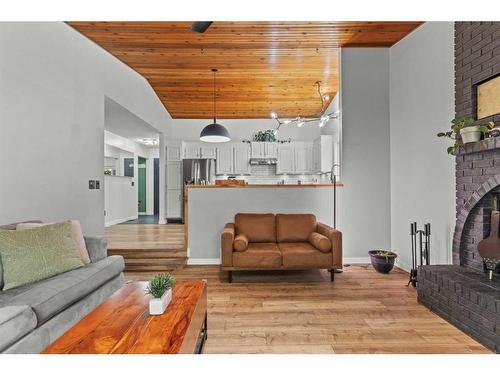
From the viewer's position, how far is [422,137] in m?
3.50

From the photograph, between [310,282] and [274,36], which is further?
[274,36]

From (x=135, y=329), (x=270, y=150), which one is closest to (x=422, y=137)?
(x=135, y=329)

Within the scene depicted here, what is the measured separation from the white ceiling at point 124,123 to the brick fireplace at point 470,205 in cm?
480

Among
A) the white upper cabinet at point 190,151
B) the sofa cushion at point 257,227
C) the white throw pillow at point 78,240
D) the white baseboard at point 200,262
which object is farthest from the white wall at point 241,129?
the white throw pillow at point 78,240

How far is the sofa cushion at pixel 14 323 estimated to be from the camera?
4.69 ft

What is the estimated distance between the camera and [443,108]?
10.3 ft

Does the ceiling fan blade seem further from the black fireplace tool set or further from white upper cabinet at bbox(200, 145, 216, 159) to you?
white upper cabinet at bbox(200, 145, 216, 159)

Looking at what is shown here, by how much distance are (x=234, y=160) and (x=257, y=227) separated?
12.7 ft

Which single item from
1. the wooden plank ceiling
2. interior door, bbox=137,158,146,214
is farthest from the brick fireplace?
interior door, bbox=137,158,146,214

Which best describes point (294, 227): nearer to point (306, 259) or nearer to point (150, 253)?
point (306, 259)

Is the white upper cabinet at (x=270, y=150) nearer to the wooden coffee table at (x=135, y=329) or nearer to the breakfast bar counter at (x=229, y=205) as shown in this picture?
the breakfast bar counter at (x=229, y=205)
